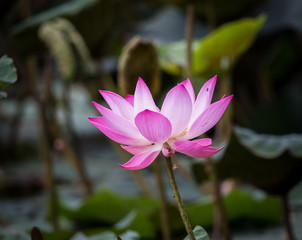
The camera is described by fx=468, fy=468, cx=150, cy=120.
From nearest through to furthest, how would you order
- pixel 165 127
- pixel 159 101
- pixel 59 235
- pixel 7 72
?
1. pixel 165 127
2. pixel 7 72
3. pixel 59 235
4. pixel 159 101

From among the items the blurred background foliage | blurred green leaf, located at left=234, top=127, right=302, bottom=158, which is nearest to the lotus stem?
the blurred background foliage

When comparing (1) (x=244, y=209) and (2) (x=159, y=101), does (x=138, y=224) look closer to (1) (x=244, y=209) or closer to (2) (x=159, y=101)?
(1) (x=244, y=209)

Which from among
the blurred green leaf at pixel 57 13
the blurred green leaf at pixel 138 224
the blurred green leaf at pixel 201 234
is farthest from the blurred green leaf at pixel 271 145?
the blurred green leaf at pixel 57 13

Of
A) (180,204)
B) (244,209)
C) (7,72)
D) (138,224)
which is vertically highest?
(7,72)

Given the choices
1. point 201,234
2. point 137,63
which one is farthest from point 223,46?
point 201,234

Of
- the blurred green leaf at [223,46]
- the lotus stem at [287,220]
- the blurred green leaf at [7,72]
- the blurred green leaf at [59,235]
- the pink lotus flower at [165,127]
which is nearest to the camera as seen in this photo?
the pink lotus flower at [165,127]

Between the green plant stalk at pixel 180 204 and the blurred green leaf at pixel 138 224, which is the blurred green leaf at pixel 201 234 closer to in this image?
the green plant stalk at pixel 180 204

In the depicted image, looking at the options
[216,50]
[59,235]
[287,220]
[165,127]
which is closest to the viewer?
[165,127]
